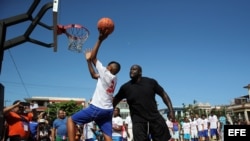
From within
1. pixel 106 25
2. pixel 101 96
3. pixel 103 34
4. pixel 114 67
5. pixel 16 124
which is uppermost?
pixel 106 25

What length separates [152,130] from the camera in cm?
697

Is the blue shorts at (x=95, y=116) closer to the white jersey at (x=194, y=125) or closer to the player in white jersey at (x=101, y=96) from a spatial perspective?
the player in white jersey at (x=101, y=96)

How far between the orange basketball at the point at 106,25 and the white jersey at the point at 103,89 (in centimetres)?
66

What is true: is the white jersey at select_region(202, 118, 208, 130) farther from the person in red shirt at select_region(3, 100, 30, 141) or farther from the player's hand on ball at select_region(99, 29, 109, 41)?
the player's hand on ball at select_region(99, 29, 109, 41)

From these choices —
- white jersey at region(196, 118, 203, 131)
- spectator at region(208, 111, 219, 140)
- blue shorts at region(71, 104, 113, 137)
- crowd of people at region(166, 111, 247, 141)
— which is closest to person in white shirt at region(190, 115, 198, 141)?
crowd of people at region(166, 111, 247, 141)

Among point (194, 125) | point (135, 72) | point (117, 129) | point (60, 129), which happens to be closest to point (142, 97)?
point (135, 72)

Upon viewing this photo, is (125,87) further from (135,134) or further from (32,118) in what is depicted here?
(32,118)

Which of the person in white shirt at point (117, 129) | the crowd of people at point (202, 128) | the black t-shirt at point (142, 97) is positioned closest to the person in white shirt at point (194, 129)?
the crowd of people at point (202, 128)

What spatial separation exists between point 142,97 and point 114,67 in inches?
38.3

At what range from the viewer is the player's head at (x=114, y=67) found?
646 cm

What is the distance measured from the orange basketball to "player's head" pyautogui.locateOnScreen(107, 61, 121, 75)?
0.59m

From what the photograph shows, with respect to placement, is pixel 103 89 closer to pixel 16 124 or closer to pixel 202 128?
pixel 16 124

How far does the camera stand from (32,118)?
11859 mm

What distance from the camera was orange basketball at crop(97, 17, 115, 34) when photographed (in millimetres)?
6531
